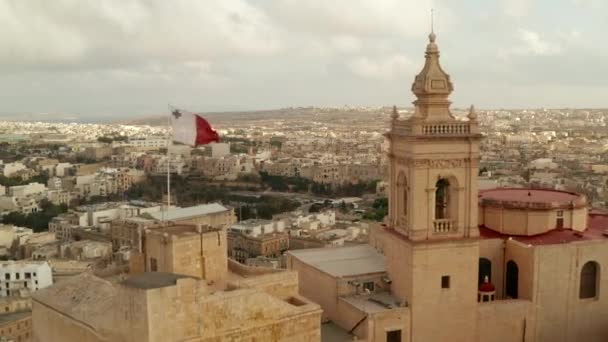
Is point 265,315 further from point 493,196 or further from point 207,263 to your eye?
point 493,196

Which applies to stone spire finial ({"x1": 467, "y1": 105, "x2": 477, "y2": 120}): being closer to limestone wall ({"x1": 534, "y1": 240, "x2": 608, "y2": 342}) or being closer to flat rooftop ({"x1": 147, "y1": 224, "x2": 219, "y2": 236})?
limestone wall ({"x1": 534, "y1": 240, "x2": 608, "y2": 342})

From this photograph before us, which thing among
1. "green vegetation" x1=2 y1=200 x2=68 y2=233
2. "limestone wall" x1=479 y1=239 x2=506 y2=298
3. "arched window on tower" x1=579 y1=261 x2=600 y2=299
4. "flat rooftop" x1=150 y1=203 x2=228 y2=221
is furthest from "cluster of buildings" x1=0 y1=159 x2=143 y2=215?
"arched window on tower" x1=579 y1=261 x2=600 y2=299

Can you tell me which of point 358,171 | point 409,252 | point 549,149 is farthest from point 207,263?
point 549,149

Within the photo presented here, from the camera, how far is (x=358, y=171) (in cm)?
10975

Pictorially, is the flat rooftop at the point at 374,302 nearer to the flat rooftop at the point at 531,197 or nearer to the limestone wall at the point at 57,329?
the flat rooftop at the point at 531,197

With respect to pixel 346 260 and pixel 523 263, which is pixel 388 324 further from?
pixel 523 263

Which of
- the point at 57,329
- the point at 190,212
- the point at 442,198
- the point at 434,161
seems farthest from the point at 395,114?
the point at 190,212

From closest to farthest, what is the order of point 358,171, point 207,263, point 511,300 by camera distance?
point 207,263
point 511,300
point 358,171

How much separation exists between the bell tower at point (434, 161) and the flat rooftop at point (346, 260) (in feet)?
6.41

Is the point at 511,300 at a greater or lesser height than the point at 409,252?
lesser

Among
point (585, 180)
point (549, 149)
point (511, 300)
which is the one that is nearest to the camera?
point (511, 300)

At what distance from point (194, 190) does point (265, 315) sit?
83849 mm

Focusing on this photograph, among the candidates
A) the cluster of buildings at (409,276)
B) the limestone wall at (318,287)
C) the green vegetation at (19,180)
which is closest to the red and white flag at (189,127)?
the cluster of buildings at (409,276)

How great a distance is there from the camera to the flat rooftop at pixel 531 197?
20.0 m
